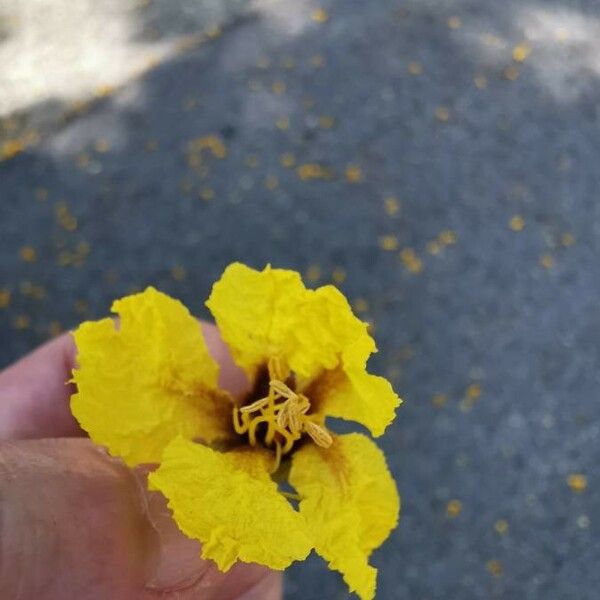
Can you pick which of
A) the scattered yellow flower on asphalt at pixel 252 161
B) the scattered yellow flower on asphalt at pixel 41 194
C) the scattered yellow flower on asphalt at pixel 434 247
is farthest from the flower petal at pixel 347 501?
the scattered yellow flower on asphalt at pixel 41 194

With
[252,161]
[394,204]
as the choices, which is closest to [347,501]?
[394,204]

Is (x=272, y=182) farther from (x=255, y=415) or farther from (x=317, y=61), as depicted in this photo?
(x=255, y=415)

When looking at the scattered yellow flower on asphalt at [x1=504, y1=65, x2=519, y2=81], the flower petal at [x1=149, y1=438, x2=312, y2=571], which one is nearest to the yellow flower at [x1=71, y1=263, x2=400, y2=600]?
the flower petal at [x1=149, y1=438, x2=312, y2=571]

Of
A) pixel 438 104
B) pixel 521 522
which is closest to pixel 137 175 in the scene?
pixel 438 104

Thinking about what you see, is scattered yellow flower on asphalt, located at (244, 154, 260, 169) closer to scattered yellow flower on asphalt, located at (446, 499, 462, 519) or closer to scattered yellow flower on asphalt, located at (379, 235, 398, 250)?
scattered yellow flower on asphalt, located at (379, 235, 398, 250)

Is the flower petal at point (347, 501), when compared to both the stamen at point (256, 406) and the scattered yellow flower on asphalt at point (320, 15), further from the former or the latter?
the scattered yellow flower on asphalt at point (320, 15)

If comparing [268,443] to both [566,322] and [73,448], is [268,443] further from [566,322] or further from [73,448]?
[566,322]
